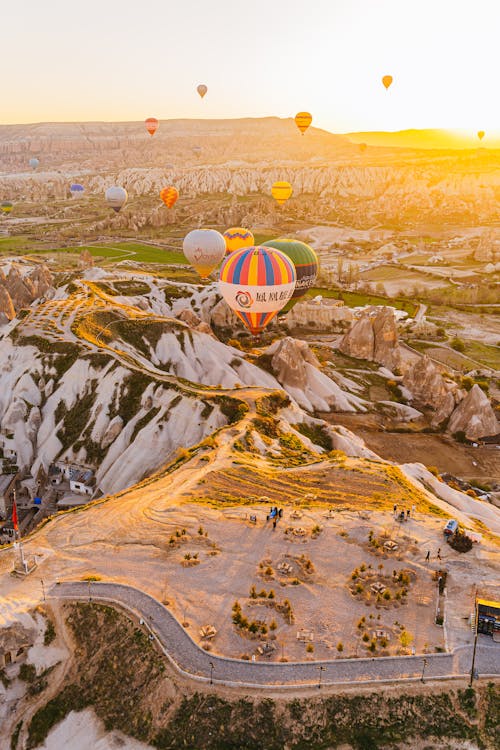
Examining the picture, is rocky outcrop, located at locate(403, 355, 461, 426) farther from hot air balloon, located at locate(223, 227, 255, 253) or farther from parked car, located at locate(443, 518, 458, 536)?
hot air balloon, located at locate(223, 227, 255, 253)

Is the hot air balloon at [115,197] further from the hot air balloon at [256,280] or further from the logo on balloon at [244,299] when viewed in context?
the logo on balloon at [244,299]

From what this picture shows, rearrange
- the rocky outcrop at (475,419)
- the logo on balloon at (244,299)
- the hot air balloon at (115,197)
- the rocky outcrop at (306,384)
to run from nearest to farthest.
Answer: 1. the logo on balloon at (244,299)
2. the rocky outcrop at (475,419)
3. the rocky outcrop at (306,384)
4. the hot air balloon at (115,197)

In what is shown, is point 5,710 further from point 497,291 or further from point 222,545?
point 497,291

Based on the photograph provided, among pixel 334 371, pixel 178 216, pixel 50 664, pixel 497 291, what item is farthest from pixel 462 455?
pixel 178 216

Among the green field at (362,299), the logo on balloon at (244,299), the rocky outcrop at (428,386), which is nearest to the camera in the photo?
the logo on balloon at (244,299)

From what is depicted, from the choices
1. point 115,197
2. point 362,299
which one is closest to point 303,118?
point 362,299

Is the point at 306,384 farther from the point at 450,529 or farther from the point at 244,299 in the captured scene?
the point at 450,529

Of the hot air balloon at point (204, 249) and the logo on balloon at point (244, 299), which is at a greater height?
the hot air balloon at point (204, 249)

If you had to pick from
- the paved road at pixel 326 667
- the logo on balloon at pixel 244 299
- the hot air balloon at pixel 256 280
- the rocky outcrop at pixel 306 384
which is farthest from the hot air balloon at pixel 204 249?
the paved road at pixel 326 667

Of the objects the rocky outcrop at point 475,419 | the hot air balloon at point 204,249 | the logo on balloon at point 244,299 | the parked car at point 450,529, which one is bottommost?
the rocky outcrop at point 475,419
